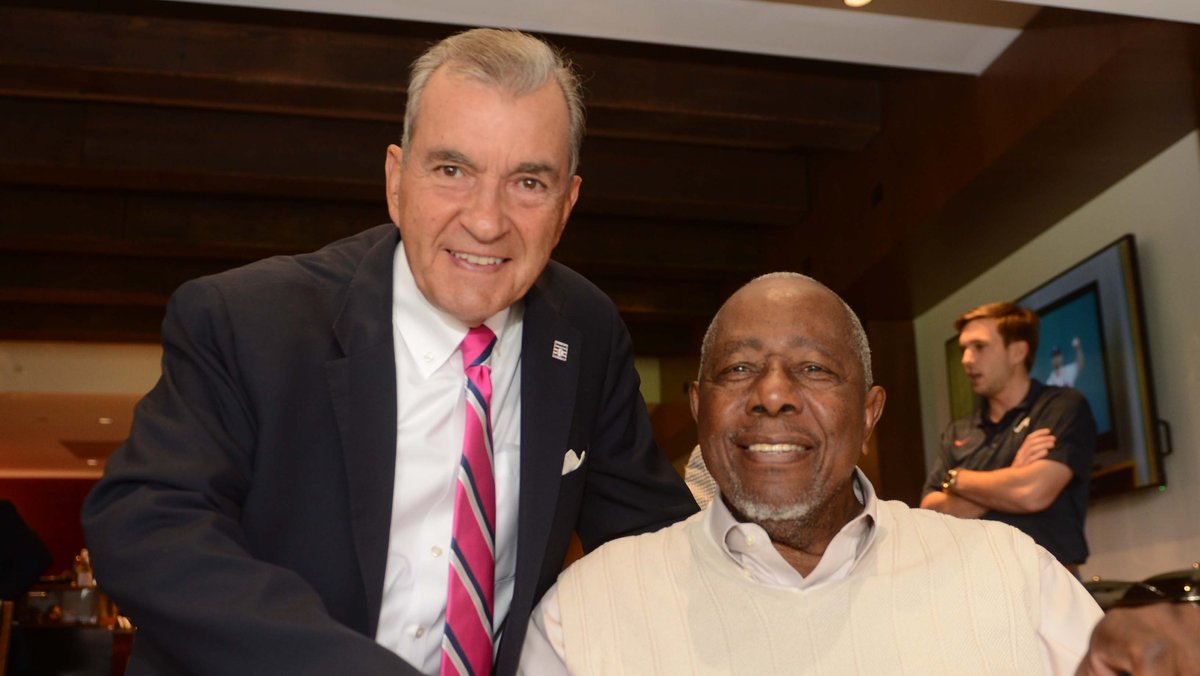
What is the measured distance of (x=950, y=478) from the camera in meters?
3.89

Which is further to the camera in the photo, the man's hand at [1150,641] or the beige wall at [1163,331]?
the beige wall at [1163,331]

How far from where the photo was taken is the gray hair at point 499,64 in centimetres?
150

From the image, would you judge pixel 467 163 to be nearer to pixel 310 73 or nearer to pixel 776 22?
pixel 776 22

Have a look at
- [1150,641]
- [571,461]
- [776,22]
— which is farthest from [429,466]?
[776,22]

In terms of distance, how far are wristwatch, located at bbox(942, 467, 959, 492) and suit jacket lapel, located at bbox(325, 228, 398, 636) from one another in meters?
2.68

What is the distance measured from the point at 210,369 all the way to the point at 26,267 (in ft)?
21.0

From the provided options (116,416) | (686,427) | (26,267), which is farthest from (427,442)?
(116,416)

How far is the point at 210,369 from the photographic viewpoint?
4.65 feet

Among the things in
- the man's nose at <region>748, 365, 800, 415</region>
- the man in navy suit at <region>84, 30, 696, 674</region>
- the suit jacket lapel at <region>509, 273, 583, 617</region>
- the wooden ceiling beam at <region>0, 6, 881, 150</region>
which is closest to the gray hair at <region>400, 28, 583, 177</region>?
the man in navy suit at <region>84, 30, 696, 674</region>

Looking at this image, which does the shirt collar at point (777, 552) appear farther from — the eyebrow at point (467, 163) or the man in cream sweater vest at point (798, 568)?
the eyebrow at point (467, 163)

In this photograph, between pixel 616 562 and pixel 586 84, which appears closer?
pixel 616 562

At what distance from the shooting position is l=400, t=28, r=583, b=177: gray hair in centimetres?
150

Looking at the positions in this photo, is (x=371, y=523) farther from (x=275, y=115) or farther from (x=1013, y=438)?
(x=275, y=115)

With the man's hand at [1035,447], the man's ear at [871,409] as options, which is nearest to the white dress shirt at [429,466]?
the man's ear at [871,409]
